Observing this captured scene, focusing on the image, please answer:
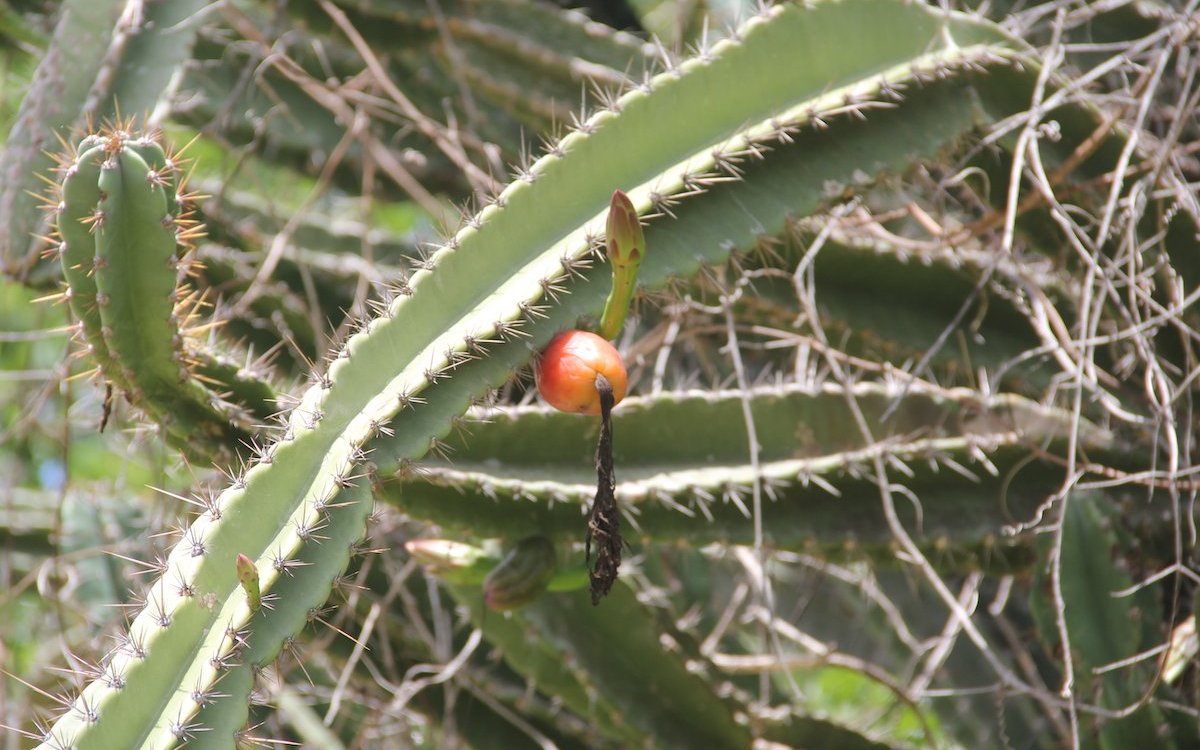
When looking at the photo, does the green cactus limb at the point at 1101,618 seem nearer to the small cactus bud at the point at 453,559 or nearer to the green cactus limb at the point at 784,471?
the green cactus limb at the point at 784,471

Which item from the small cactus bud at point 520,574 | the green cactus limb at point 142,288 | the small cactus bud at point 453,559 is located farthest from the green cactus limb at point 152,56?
the small cactus bud at point 520,574

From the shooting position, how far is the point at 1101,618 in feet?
6.07

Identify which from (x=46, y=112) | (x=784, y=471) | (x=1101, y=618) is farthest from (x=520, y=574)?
(x=46, y=112)

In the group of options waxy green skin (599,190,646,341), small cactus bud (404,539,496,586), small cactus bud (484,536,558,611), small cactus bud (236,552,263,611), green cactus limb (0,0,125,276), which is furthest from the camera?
green cactus limb (0,0,125,276)

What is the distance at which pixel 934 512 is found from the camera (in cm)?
199

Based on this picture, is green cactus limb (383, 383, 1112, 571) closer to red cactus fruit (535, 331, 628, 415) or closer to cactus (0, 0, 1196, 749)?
cactus (0, 0, 1196, 749)

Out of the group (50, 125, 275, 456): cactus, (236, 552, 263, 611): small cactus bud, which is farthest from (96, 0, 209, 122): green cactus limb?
(236, 552, 263, 611): small cactus bud

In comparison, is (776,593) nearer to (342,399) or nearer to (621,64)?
(621,64)

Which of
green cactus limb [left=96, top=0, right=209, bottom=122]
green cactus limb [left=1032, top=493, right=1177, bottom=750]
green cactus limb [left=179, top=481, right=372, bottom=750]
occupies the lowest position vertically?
green cactus limb [left=1032, top=493, right=1177, bottom=750]

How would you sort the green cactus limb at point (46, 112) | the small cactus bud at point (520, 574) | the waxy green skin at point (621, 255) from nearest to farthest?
the waxy green skin at point (621, 255)
the small cactus bud at point (520, 574)
the green cactus limb at point (46, 112)

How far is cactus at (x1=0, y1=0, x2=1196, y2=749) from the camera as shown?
133cm

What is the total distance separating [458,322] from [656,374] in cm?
87

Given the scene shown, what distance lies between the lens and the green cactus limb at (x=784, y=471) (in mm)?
1747

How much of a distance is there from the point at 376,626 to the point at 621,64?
138 cm
